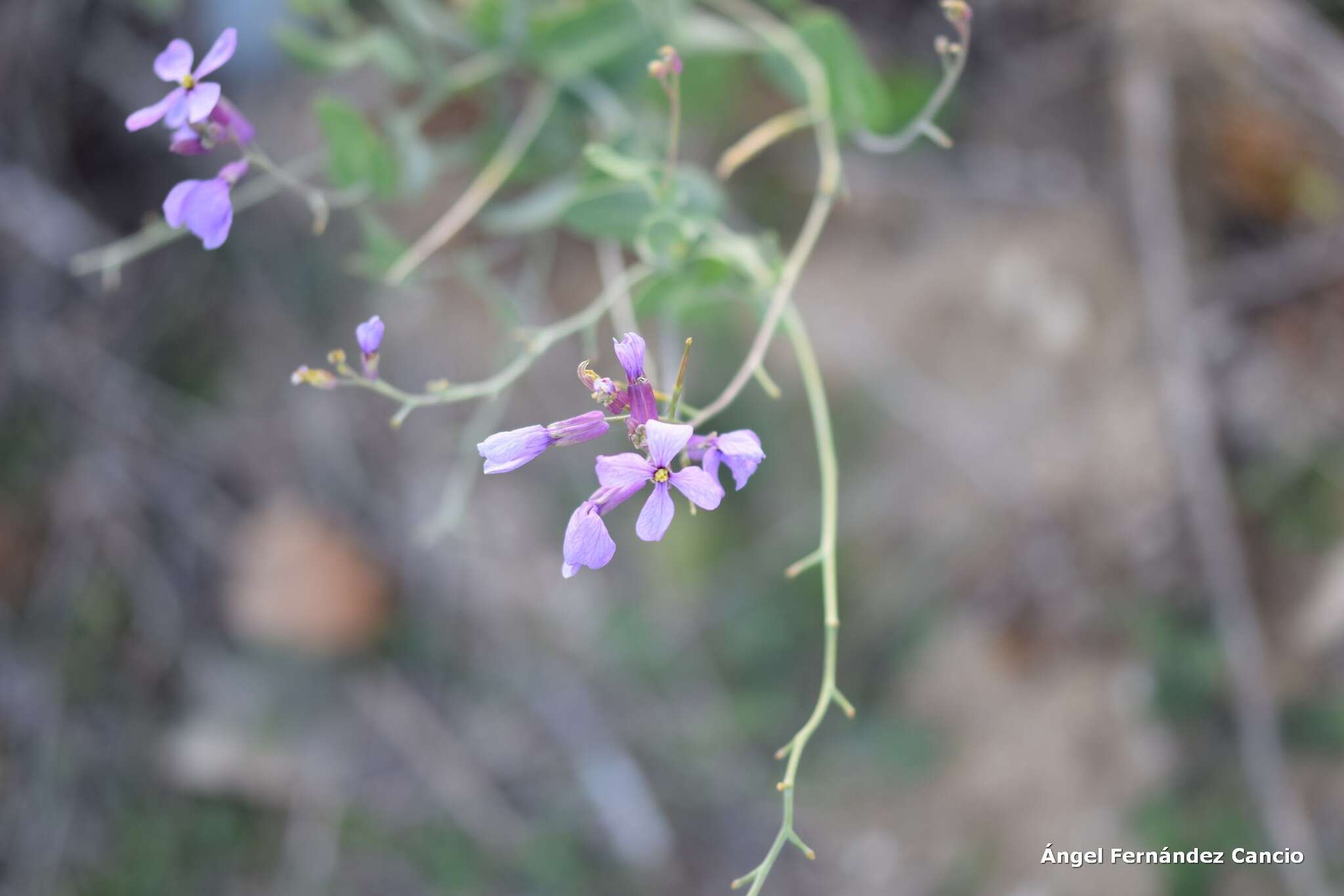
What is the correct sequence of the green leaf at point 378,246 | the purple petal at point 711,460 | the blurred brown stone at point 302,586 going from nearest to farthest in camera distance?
1. the purple petal at point 711,460
2. the green leaf at point 378,246
3. the blurred brown stone at point 302,586

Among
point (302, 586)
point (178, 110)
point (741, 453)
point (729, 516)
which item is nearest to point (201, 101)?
point (178, 110)

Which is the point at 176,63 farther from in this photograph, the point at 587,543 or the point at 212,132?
the point at 587,543

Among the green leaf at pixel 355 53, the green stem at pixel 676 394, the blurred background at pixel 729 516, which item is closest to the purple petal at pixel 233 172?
the green leaf at pixel 355 53

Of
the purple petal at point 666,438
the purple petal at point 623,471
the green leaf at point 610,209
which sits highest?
the green leaf at point 610,209

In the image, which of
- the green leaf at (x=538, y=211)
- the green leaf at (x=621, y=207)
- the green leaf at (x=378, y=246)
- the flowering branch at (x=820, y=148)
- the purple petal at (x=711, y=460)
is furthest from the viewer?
the green leaf at (x=538, y=211)

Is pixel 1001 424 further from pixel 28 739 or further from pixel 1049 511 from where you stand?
pixel 28 739

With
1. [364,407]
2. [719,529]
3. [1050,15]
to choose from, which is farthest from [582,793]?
[1050,15]

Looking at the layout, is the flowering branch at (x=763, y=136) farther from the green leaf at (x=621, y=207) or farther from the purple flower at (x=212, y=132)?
the purple flower at (x=212, y=132)

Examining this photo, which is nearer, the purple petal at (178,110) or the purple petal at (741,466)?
the purple petal at (741,466)
